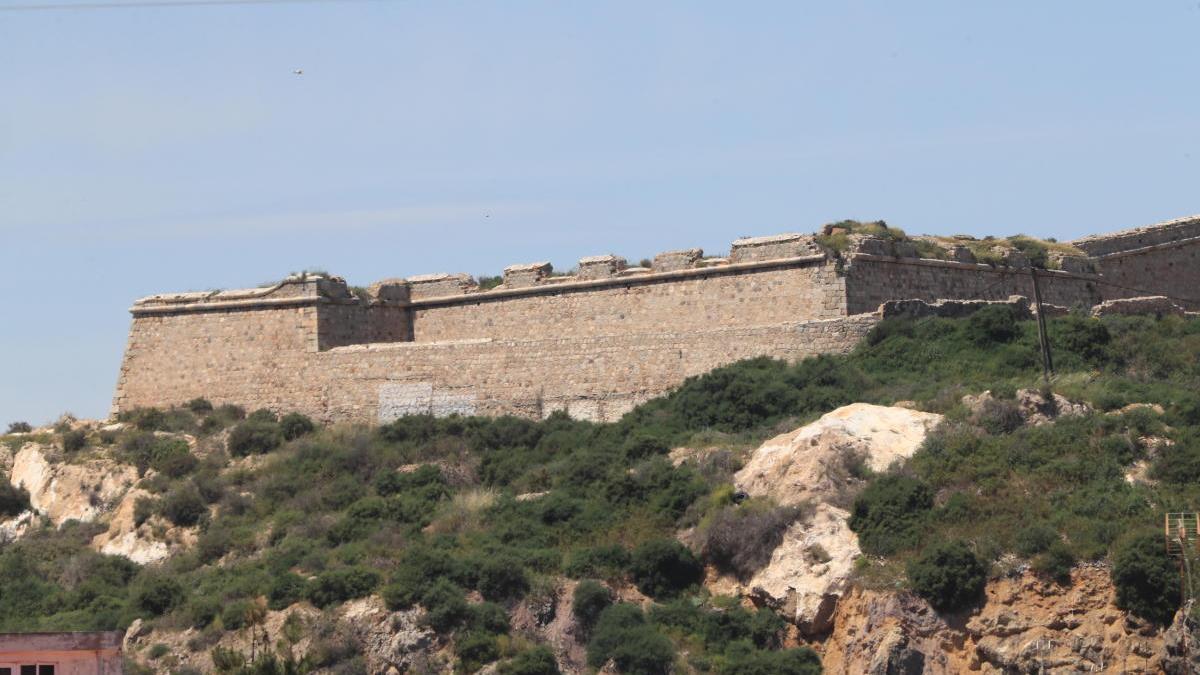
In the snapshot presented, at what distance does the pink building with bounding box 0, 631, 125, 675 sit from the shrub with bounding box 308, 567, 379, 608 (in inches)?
268

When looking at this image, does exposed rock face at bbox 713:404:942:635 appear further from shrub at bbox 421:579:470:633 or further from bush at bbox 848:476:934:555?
shrub at bbox 421:579:470:633

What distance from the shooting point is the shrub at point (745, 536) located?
3253 centimetres

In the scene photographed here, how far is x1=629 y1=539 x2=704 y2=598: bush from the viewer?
32.9m

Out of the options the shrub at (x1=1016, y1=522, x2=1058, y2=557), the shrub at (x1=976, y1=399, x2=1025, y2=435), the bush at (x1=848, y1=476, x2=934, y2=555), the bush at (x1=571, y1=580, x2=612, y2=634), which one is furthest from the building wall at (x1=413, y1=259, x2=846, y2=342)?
the shrub at (x1=1016, y1=522, x2=1058, y2=557)

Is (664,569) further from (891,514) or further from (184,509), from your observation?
(184,509)

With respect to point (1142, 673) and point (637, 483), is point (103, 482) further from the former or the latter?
point (1142, 673)

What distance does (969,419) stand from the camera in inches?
1348

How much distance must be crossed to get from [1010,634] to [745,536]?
4.36 m

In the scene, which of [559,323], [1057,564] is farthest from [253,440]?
[1057,564]

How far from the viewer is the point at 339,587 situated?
33.1 metres

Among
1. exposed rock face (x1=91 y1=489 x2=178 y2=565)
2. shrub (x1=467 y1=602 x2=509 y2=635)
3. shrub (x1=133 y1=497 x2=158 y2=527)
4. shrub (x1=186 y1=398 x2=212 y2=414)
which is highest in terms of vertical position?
shrub (x1=186 y1=398 x2=212 y2=414)

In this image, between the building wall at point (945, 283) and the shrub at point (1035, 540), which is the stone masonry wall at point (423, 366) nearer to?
the building wall at point (945, 283)

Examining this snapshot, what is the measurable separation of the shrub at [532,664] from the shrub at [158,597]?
5.99 m

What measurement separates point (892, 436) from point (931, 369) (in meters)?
3.21
